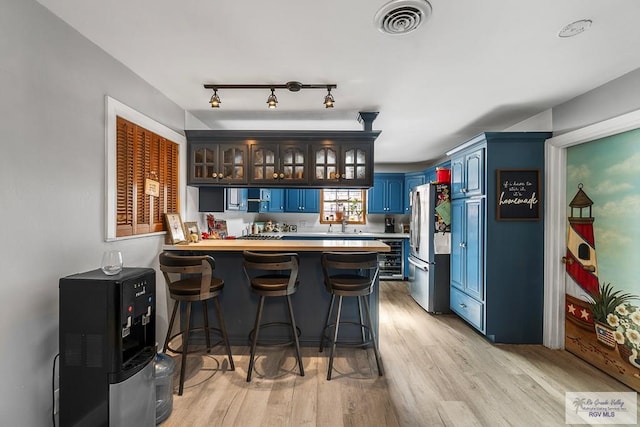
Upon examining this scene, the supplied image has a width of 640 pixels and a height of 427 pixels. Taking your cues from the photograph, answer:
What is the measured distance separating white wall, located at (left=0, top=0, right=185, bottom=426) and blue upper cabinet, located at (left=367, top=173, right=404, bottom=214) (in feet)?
16.0

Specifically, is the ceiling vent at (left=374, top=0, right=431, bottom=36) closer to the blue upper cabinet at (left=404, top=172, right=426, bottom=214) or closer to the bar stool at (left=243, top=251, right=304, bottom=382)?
Answer: the bar stool at (left=243, top=251, right=304, bottom=382)

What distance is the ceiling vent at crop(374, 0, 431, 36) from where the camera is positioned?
58.7 inches

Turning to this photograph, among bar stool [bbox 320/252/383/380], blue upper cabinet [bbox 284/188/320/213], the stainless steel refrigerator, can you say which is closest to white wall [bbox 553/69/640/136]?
the stainless steel refrigerator

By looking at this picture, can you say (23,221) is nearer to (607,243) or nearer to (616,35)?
(616,35)

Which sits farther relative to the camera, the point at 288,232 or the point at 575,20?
the point at 288,232

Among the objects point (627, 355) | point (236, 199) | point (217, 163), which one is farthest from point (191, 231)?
point (627, 355)

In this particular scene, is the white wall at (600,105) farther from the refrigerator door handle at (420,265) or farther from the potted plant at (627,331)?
the refrigerator door handle at (420,265)

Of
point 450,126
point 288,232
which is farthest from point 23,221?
point 288,232

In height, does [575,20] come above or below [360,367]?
above

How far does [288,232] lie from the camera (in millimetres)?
6004

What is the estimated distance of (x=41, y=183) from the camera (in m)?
1.56

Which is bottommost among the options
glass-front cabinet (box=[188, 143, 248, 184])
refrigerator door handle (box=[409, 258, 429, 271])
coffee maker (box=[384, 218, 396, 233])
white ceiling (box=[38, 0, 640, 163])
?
refrigerator door handle (box=[409, 258, 429, 271])

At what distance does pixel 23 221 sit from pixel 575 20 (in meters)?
3.18

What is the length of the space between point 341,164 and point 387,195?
3.08m
